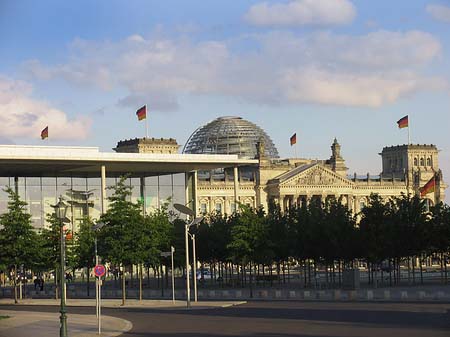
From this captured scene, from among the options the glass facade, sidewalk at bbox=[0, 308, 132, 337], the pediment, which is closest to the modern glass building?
the glass facade

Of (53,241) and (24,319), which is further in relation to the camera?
(53,241)

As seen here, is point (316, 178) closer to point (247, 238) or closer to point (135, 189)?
point (135, 189)

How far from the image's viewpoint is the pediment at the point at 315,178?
631 feet

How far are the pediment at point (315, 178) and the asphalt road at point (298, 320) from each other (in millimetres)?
131834

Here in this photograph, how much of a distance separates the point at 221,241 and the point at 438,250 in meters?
21.3

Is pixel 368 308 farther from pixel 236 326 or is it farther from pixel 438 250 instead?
pixel 438 250

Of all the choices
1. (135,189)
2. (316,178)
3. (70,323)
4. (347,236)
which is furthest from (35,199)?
→ (316,178)

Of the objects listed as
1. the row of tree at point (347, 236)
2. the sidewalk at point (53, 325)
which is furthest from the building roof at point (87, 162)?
the sidewalk at point (53, 325)

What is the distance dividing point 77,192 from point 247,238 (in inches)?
1252

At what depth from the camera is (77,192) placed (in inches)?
4269

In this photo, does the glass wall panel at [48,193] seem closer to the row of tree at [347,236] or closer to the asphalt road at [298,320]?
the row of tree at [347,236]

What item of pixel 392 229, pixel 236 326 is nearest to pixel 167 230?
pixel 392 229

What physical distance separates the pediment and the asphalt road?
433 feet

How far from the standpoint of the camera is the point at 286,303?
6153cm
